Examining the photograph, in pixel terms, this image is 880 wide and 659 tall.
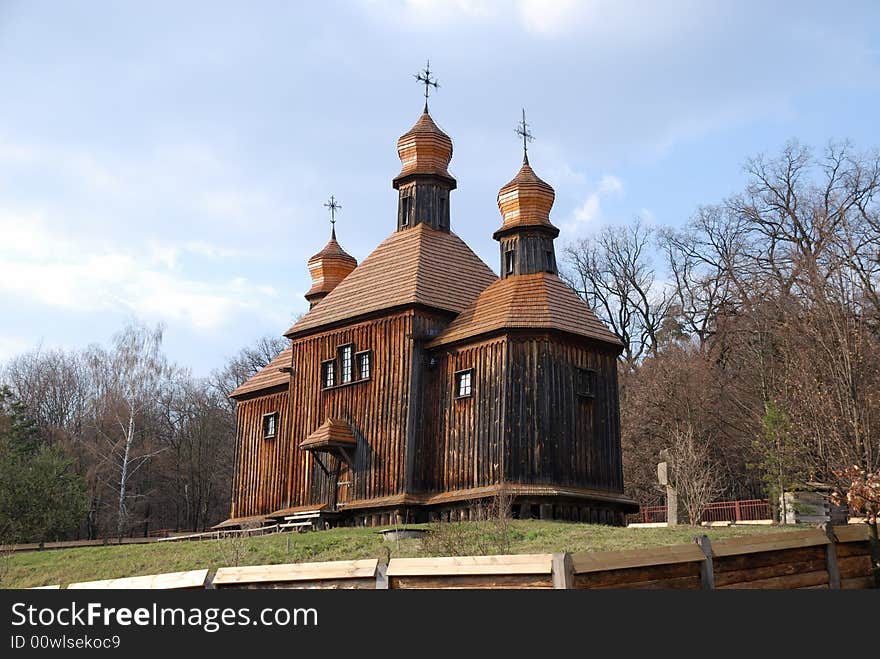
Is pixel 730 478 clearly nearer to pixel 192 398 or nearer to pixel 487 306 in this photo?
pixel 487 306

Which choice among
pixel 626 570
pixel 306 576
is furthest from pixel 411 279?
pixel 626 570

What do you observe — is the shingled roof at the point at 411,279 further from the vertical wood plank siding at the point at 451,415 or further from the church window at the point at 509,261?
the church window at the point at 509,261

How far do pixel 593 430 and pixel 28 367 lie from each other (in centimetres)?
3866

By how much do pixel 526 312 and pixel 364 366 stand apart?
4827mm

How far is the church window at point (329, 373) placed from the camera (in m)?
28.4

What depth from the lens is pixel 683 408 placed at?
3741cm

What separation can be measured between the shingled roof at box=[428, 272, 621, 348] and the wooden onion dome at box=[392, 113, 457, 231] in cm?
423

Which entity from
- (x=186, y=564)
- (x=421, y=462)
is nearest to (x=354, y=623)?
(x=186, y=564)

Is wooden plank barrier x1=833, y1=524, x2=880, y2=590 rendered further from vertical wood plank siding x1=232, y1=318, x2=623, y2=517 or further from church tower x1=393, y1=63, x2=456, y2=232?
church tower x1=393, y1=63, x2=456, y2=232

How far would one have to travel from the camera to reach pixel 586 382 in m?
25.9

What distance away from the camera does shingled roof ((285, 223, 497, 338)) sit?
1086 inches

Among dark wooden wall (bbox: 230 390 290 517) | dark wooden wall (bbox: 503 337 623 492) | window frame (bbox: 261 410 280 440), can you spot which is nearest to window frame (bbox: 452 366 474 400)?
dark wooden wall (bbox: 503 337 623 492)

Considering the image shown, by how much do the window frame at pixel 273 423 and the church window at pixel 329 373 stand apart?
3702 mm

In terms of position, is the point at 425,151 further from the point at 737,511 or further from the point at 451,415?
the point at 737,511
